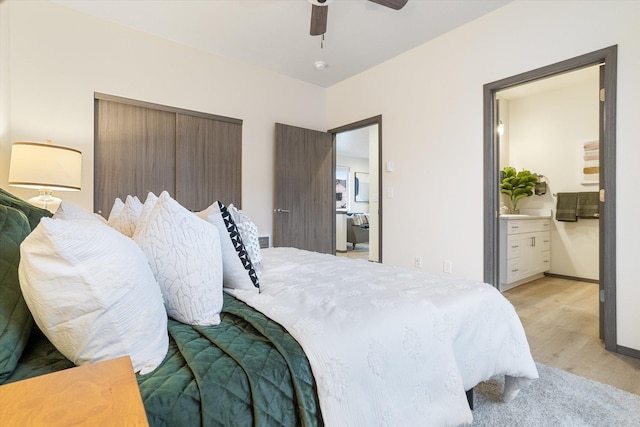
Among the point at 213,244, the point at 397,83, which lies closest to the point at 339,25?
the point at 397,83

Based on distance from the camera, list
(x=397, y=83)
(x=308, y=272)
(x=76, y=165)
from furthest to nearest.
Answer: (x=397, y=83) < (x=76, y=165) < (x=308, y=272)

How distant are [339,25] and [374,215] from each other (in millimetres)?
2880

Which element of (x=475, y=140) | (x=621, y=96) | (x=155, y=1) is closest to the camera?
(x=621, y=96)

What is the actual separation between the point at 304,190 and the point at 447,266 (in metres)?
2.00

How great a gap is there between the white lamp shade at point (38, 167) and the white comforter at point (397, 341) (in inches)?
70.7

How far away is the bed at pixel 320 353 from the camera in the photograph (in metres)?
0.67

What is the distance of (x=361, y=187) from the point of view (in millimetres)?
8898

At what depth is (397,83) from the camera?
11.7 feet

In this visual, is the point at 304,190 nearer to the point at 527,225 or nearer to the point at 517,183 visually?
the point at 527,225

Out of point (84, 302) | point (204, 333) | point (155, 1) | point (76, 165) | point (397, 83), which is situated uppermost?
point (155, 1)

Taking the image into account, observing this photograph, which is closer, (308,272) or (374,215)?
(308,272)

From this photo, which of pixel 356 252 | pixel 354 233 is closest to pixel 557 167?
pixel 356 252

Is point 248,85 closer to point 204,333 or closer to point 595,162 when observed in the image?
point 204,333

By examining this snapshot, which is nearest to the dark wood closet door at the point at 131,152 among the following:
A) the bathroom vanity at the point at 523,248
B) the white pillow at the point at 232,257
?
the white pillow at the point at 232,257
